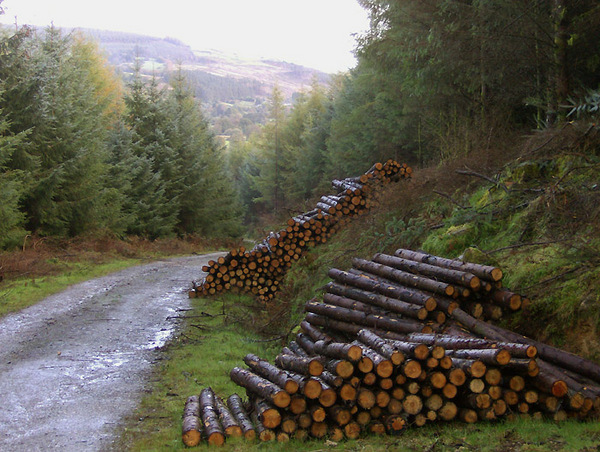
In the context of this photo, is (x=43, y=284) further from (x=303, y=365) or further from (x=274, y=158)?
(x=274, y=158)

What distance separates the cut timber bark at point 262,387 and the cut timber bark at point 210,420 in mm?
426

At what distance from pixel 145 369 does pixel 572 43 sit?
1020cm

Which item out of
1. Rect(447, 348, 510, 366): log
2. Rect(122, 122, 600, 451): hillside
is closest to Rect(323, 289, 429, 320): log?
Rect(447, 348, 510, 366): log

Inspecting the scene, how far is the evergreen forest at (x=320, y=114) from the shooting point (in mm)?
A: 11211

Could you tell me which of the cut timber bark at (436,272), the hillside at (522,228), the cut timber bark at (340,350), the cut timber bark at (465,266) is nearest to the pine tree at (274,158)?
the hillside at (522,228)

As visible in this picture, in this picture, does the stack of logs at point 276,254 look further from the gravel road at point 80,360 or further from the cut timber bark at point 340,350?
the cut timber bark at point 340,350

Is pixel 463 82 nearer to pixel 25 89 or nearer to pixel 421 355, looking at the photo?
pixel 421 355

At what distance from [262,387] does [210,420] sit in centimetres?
66

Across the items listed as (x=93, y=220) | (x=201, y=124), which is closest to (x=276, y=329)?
(x=93, y=220)

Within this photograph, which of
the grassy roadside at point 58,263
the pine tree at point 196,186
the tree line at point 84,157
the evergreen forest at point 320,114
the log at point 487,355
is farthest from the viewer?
the pine tree at point 196,186

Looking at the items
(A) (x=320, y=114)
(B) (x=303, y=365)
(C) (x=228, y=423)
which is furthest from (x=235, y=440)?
(A) (x=320, y=114)

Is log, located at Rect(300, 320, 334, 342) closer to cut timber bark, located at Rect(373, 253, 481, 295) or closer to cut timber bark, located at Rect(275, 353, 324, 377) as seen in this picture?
cut timber bark, located at Rect(275, 353, 324, 377)

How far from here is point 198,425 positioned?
18.8 feet

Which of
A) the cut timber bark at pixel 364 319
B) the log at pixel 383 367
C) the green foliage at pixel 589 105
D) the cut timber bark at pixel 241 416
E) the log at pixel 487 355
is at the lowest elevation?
the cut timber bark at pixel 241 416
